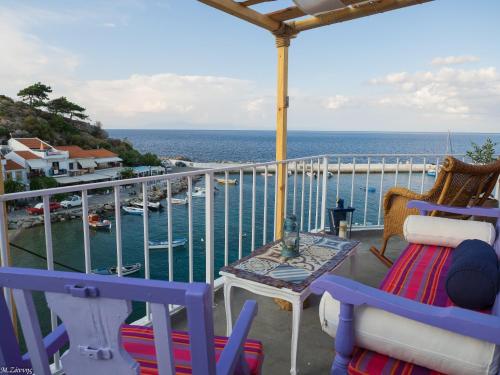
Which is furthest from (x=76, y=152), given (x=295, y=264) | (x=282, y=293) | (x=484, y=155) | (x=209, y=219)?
(x=282, y=293)

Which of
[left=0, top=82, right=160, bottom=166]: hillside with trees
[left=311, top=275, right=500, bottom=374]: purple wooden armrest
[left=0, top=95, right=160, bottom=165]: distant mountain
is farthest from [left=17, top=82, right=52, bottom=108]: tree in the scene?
[left=311, top=275, right=500, bottom=374]: purple wooden armrest

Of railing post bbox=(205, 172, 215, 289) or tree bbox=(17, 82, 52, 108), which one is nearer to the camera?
railing post bbox=(205, 172, 215, 289)

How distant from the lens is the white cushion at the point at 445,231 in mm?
2117

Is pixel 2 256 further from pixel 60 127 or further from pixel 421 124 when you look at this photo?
pixel 60 127

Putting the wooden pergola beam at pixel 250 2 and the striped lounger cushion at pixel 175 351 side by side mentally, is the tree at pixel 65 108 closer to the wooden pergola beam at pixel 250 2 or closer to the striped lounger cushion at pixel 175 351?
the wooden pergola beam at pixel 250 2

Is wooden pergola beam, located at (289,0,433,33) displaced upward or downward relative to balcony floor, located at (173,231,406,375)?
upward

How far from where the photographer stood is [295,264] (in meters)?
1.92

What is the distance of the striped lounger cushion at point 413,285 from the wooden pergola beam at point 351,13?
1.86 metres

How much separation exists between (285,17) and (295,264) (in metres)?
2.20

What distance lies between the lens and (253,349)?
3.85ft

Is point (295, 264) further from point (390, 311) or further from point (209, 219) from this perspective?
point (390, 311)

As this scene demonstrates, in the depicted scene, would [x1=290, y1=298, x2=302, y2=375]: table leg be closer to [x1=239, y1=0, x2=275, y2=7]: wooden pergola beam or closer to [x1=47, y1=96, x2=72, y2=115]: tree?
[x1=239, y1=0, x2=275, y2=7]: wooden pergola beam

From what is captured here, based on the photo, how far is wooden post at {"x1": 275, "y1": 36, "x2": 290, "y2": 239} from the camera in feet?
10.3

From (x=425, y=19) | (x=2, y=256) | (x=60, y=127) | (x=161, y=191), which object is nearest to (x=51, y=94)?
(x=60, y=127)
